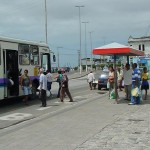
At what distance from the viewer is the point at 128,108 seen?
54.6 ft

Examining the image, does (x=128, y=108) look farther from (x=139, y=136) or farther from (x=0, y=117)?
(x=139, y=136)

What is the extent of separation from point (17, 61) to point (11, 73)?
0.68 metres

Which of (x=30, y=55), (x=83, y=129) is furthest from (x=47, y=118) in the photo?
(x=30, y=55)

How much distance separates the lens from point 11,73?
18656mm

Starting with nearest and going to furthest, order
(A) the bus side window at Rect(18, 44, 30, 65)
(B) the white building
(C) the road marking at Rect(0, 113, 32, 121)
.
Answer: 1. (C) the road marking at Rect(0, 113, 32, 121)
2. (A) the bus side window at Rect(18, 44, 30, 65)
3. (B) the white building

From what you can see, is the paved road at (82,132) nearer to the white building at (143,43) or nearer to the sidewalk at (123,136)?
the sidewalk at (123,136)

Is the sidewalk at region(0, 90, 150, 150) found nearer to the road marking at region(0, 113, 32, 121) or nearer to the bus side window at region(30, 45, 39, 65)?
the road marking at region(0, 113, 32, 121)

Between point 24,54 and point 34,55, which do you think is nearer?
point 24,54

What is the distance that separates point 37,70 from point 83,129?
1052 cm

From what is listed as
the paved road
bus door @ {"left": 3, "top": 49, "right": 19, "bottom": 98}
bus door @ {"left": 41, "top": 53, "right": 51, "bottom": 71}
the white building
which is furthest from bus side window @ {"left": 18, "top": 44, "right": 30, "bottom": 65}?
the white building

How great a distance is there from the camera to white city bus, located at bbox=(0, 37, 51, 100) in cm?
1747

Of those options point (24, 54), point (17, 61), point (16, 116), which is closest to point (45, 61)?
point (24, 54)

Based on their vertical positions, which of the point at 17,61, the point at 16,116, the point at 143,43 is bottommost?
the point at 16,116

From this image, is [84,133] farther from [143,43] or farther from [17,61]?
[143,43]
